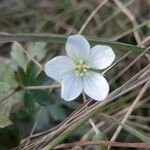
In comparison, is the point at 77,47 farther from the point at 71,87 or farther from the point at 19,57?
the point at 19,57

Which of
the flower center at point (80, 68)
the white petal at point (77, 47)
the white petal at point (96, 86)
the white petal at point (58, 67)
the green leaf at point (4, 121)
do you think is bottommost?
the green leaf at point (4, 121)

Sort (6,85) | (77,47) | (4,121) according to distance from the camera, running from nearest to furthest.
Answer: (77,47)
(4,121)
(6,85)

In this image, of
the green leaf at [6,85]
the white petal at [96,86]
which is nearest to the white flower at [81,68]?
the white petal at [96,86]

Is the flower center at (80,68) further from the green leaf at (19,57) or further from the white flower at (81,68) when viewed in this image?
the green leaf at (19,57)

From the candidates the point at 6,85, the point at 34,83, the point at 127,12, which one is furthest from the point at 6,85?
the point at 127,12

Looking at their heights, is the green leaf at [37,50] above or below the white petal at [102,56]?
above

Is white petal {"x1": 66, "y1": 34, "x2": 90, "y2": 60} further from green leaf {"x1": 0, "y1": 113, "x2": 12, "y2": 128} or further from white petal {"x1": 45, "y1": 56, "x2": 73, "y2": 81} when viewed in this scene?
green leaf {"x1": 0, "y1": 113, "x2": 12, "y2": 128}
